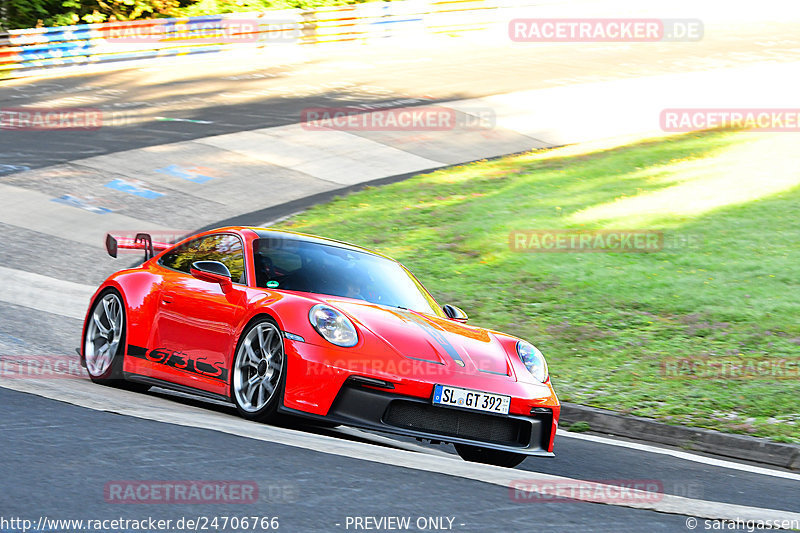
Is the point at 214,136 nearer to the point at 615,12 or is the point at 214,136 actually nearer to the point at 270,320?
the point at 270,320

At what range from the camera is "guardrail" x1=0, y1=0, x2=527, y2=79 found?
2717 centimetres

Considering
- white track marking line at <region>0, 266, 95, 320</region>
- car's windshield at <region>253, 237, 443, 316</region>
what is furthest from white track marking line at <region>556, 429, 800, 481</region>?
white track marking line at <region>0, 266, 95, 320</region>

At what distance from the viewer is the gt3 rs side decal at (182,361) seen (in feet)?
21.8

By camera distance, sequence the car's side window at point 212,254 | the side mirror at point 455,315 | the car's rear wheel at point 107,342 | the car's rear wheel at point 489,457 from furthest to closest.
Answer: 1. the car's rear wheel at point 107,342
2. the side mirror at point 455,315
3. the car's side window at point 212,254
4. the car's rear wheel at point 489,457

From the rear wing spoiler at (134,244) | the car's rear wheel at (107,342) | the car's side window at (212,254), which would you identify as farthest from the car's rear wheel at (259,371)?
the rear wing spoiler at (134,244)

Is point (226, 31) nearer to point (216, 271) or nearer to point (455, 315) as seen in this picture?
point (455, 315)

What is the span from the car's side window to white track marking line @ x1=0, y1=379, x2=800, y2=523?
100cm

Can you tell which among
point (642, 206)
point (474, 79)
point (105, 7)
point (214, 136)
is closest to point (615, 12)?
point (474, 79)

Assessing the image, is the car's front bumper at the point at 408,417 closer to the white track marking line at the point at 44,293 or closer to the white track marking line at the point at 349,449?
the white track marking line at the point at 349,449

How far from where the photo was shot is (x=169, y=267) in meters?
7.74

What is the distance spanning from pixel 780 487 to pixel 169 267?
14.7 ft

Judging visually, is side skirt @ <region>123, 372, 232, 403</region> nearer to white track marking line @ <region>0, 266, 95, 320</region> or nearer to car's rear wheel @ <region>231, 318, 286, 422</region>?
car's rear wheel @ <region>231, 318, 286, 422</region>

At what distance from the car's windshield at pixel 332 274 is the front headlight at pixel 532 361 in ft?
2.58

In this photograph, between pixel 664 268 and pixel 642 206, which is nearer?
pixel 664 268
